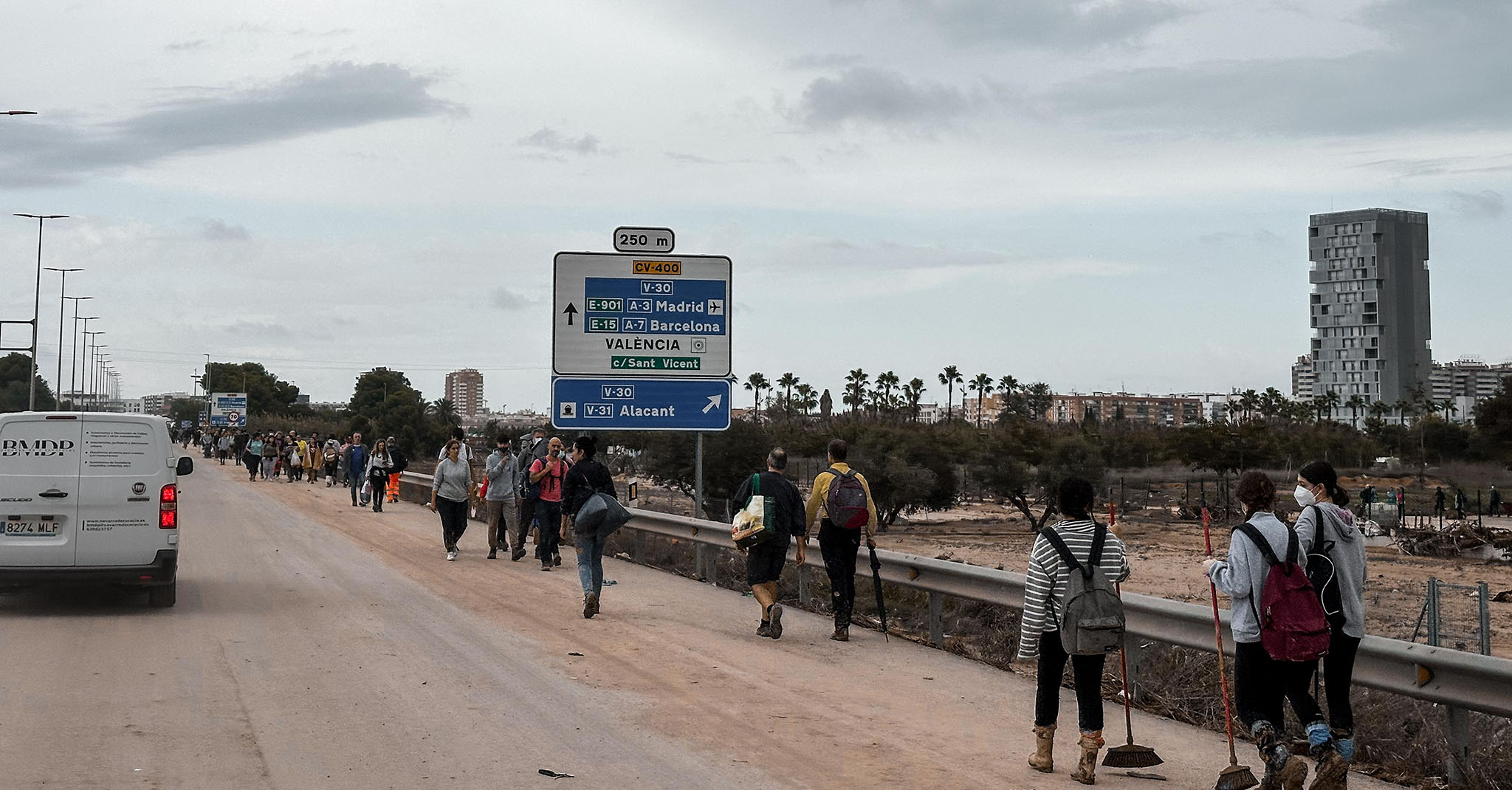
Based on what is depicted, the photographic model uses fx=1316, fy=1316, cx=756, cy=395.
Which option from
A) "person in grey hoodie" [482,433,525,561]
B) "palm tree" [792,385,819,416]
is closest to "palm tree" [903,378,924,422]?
"palm tree" [792,385,819,416]

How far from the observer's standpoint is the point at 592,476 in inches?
539

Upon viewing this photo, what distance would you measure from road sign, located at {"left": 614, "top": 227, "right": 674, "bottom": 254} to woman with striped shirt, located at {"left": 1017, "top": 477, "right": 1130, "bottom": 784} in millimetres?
12389

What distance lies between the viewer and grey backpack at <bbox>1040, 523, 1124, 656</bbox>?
6.97 metres

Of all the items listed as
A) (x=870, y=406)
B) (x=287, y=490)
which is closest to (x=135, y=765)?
(x=287, y=490)

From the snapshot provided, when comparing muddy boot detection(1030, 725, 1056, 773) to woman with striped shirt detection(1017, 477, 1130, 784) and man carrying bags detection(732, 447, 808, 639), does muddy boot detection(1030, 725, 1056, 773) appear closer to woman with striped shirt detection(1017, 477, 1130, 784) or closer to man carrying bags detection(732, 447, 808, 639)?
woman with striped shirt detection(1017, 477, 1130, 784)

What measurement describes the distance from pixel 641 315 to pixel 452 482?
12.1 ft

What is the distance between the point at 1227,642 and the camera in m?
8.55

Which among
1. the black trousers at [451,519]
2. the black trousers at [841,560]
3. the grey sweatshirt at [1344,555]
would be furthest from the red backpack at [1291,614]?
the black trousers at [451,519]

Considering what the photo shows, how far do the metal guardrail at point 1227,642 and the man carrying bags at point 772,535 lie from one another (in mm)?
1199

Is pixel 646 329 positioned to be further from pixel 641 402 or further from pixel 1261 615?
pixel 1261 615

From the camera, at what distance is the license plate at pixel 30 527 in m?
12.1

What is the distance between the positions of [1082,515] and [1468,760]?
2.47 meters

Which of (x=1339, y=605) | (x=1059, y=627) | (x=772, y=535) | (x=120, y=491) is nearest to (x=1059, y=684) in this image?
(x=1059, y=627)

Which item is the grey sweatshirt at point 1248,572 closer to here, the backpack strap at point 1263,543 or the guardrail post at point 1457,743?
the backpack strap at point 1263,543
